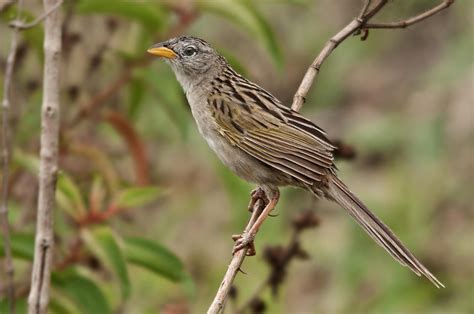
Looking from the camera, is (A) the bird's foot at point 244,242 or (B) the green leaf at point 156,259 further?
(B) the green leaf at point 156,259

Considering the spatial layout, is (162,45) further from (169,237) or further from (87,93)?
(169,237)

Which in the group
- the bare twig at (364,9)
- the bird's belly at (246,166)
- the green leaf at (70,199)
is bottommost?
the green leaf at (70,199)

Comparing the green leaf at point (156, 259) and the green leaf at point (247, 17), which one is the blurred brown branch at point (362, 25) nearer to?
the green leaf at point (247, 17)

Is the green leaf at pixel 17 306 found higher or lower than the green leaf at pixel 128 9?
lower

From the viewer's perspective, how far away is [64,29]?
215 inches

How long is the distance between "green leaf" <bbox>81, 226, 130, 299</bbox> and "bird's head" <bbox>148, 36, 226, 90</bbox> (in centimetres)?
107

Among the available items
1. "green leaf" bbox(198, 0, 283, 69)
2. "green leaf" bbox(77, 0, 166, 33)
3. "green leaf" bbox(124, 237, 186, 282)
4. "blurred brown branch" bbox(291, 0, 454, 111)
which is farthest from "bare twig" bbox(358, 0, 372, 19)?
"green leaf" bbox(124, 237, 186, 282)

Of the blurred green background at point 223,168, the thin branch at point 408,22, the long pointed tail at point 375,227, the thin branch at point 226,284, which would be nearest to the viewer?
the thin branch at point 226,284

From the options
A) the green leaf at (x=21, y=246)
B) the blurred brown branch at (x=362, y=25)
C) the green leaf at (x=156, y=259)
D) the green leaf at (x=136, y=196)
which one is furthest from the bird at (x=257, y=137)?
the green leaf at (x=21, y=246)

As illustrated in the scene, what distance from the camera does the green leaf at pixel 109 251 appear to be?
4.51 m

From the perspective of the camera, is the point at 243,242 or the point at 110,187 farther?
the point at 110,187

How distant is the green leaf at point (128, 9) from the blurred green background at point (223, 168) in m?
0.01

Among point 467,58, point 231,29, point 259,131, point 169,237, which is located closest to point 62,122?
point 259,131

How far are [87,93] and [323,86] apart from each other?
3130 mm
